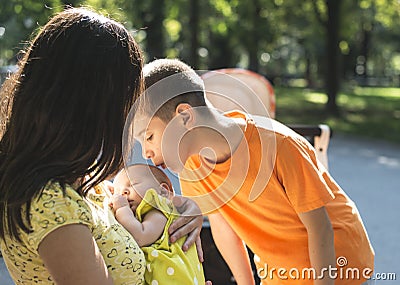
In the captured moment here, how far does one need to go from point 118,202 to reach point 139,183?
0.57ft

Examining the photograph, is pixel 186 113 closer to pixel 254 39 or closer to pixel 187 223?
pixel 187 223

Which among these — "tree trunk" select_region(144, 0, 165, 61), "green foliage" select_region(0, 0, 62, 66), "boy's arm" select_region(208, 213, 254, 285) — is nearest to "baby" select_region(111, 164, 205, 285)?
"boy's arm" select_region(208, 213, 254, 285)

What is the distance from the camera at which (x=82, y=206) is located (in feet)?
4.30

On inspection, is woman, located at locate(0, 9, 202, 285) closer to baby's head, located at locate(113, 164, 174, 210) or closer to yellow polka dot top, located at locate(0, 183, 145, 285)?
yellow polka dot top, located at locate(0, 183, 145, 285)

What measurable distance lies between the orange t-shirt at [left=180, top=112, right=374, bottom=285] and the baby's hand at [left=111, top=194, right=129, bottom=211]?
0.35 metres

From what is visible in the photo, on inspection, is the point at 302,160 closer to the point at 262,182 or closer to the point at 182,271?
the point at 262,182

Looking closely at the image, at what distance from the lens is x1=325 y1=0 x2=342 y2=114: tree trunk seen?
54.6 feet

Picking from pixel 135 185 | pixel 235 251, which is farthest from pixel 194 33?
pixel 135 185

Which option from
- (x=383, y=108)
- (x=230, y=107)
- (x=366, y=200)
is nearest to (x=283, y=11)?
(x=383, y=108)

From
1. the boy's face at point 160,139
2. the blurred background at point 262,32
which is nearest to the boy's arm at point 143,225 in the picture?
the boy's face at point 160,139

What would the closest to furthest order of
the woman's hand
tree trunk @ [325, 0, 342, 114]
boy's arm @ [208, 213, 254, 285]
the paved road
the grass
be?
1. the woman's hand
2. boy's arm @ [208, 213, 254, 285]
3. the paved road
4. the grass
5. tree trunk @ [325, 0, 342, 114]

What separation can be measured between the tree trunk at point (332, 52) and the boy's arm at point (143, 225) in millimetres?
15368

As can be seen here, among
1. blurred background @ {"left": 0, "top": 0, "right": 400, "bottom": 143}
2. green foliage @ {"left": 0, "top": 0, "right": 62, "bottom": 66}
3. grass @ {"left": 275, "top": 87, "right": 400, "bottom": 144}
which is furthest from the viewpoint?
grass @ {"left": 275, "top": 87, "right": 400, "bottom": 144}

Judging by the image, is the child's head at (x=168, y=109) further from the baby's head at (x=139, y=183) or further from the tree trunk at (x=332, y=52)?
the tree trunk at (x=332, y=52)
